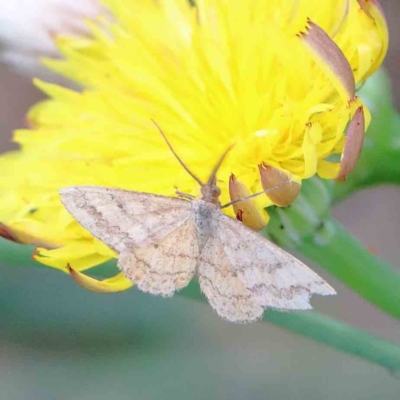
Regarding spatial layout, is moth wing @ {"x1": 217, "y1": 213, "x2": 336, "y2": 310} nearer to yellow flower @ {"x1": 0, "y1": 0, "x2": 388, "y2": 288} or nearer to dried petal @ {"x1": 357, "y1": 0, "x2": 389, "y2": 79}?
yellow flower @ {"x1": 0, "y1": 0, "x2": 388, "y2": 288}

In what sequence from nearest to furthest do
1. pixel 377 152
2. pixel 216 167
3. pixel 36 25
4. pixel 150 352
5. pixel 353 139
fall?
pixel 353 139, pixel 216 167, pixel 377 152, pixel 36 25, pixel 150 352

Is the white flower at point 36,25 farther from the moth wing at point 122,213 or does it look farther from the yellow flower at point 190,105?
the moth wing at point 122,213

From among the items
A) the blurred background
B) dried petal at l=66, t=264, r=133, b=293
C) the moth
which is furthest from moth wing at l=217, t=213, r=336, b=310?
the blurred background

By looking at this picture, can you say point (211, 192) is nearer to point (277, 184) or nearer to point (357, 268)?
point (277, 184)

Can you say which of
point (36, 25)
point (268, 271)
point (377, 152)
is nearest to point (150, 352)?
point (36, 25)

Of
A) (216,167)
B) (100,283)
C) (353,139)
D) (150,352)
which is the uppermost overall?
(353,139)
